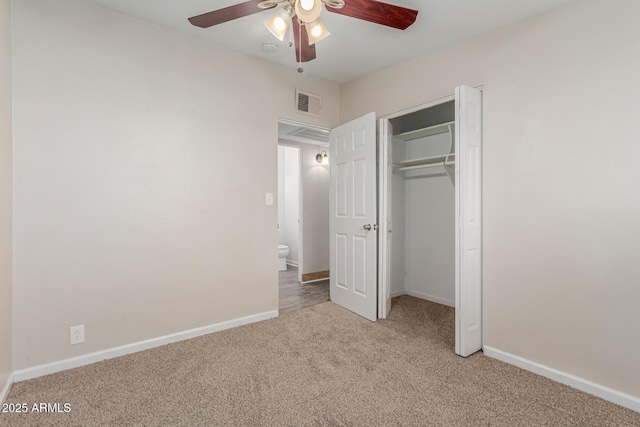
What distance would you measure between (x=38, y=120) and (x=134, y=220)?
869 millimetres

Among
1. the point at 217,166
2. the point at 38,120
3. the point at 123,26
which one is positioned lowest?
the point at 217,166

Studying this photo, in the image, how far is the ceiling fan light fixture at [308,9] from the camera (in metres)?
1.53

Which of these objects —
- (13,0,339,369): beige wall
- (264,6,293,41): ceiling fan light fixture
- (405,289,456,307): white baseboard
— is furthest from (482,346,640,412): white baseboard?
(264,6,293,41): ceiling fan light fixture

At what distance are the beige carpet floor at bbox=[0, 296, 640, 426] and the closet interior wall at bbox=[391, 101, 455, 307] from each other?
51.7 inches

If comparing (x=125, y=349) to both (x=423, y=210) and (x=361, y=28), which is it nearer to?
(x=361, y=28)

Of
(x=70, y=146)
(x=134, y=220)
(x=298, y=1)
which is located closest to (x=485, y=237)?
(x=298, y=1)

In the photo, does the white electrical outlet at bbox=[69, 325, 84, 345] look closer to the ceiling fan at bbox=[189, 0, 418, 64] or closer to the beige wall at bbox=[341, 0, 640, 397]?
the ceiling fan at bbox=[189, 0, 418, 64]

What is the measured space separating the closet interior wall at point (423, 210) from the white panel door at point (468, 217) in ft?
3.44

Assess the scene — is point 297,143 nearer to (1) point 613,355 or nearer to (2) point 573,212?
(2) point 573,212

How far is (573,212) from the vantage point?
202 cm

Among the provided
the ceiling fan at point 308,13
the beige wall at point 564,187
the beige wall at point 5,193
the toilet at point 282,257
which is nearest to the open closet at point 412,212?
the beige wall at point 564,187

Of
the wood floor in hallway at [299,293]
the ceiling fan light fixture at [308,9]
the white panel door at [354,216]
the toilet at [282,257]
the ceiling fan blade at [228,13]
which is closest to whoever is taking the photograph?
the ceiling fan light fixture at [308,9]

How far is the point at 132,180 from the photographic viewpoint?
7.90 feet

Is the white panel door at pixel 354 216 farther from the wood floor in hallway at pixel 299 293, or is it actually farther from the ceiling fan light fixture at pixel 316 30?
the ceiling fan light fixture at pixel 316 30
